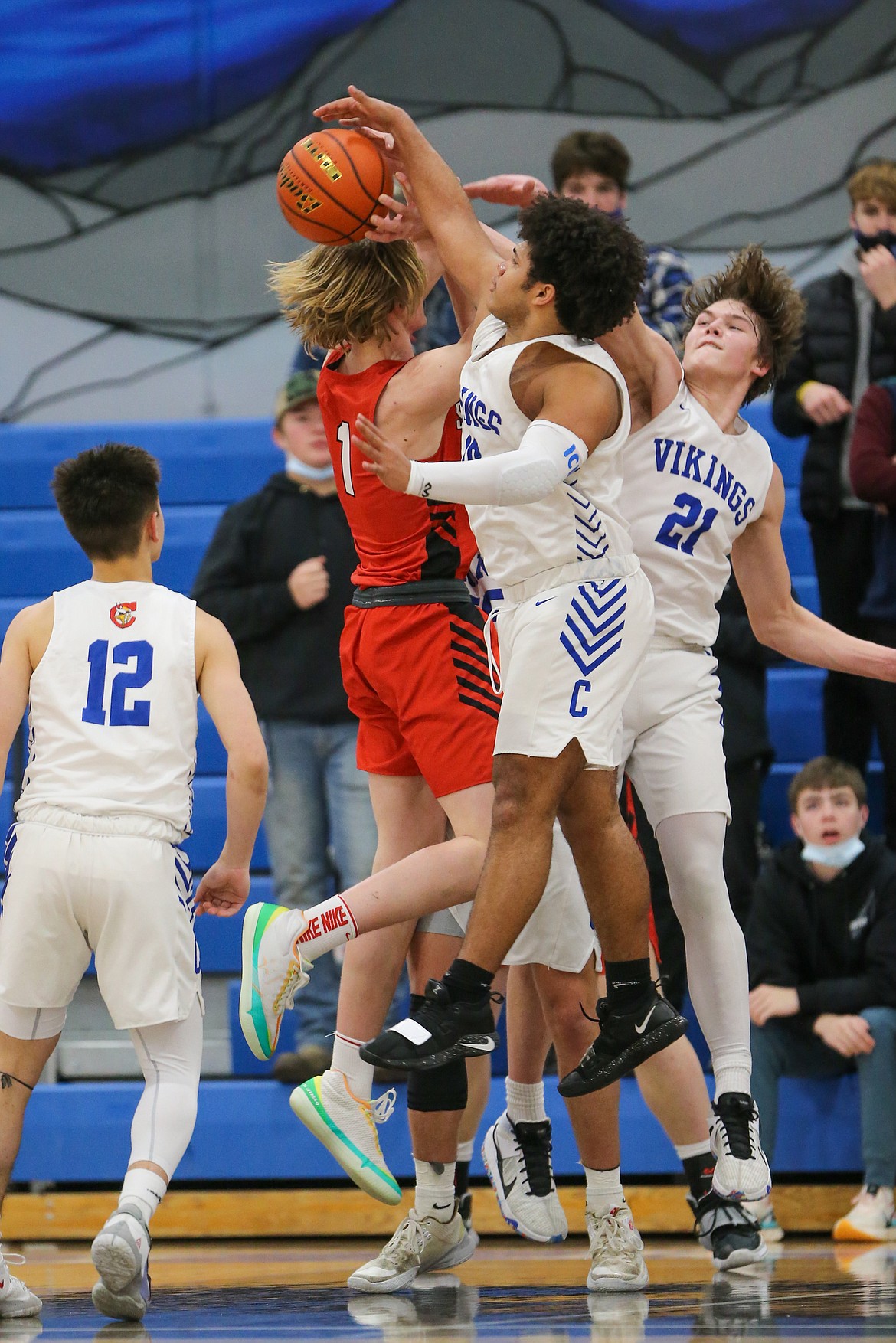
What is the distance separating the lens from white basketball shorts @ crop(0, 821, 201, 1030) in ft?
13.7

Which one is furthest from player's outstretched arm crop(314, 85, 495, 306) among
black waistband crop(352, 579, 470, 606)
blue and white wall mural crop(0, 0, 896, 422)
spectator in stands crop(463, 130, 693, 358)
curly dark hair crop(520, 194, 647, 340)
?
blue and white wall mural crop(0, 0, 896, 422)

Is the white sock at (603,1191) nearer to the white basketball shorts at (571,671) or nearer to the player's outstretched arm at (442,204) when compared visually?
the white basketball shorts at (571,671)

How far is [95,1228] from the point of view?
6.30 m

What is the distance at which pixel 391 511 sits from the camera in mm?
4492

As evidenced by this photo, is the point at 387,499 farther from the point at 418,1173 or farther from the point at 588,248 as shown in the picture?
the point at 418,1173

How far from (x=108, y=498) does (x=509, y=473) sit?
3.86ft

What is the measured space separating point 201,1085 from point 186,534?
2751 mm

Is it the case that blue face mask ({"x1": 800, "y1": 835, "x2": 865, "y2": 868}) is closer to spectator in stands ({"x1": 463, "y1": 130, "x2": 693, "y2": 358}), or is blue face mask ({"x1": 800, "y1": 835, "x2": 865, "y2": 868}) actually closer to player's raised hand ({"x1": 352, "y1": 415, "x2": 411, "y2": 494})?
spectator in stands ({"x1": 463, "y1": 130, "x2": 693, "y2": 358})

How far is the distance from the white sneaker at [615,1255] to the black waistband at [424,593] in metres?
1.57

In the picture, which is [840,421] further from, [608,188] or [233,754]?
[233,754]

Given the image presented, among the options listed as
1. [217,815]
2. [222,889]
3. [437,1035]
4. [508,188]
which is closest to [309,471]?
[217,815]

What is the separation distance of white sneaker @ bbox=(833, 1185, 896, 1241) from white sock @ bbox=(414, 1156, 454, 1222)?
1.81 meters

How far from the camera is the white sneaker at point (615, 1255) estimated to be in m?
4.38

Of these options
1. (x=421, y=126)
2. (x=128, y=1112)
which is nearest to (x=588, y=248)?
(x=128, y=1112)
